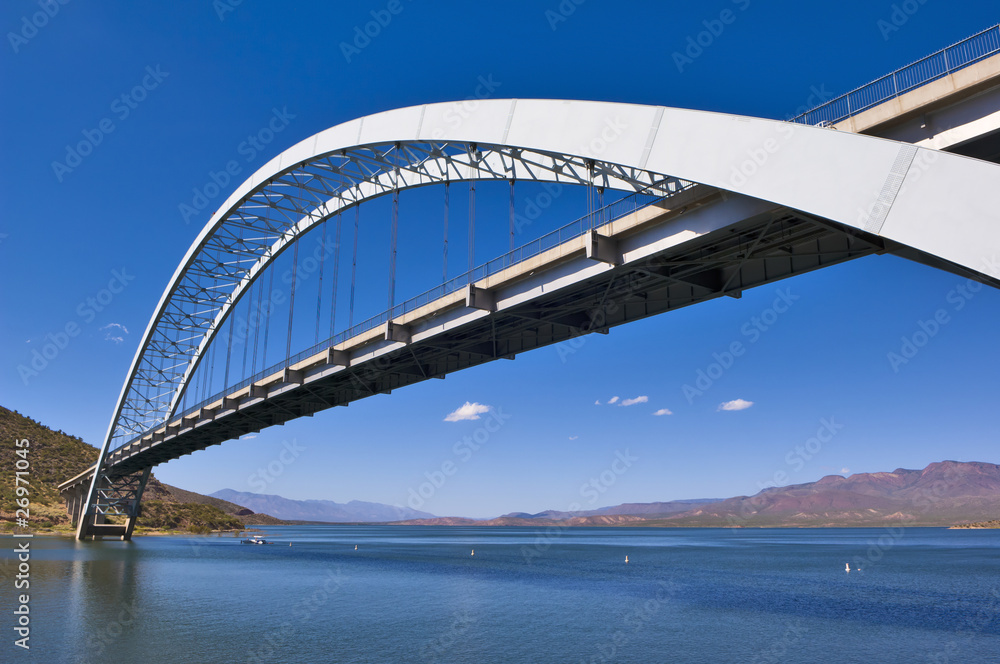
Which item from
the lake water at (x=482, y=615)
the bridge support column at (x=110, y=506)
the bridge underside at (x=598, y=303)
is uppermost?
the bridge underside at (x=598, y=303)

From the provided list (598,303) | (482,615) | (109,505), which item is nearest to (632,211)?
(598,303)

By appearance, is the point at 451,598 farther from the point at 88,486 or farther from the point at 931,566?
the point at 88,486

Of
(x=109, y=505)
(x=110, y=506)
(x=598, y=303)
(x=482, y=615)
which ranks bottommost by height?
(x=482, y=615)

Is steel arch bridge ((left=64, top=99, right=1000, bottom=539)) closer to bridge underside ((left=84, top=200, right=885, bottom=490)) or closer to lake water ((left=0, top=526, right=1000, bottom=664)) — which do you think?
bridge underside ((left=84, top=200, right=885, bottom=490))

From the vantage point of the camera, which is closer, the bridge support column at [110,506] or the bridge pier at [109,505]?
the bridge support column at [110,506]

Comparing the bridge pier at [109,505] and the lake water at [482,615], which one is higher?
the bridge pier at [109,505]

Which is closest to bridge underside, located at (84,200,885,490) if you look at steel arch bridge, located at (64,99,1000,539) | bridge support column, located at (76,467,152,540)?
steel arch bridge, located at (64,99,1000,539)

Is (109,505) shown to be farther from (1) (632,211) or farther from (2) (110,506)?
(1) (632,211)

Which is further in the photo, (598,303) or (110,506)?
(110,506)

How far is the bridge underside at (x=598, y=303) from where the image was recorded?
16.6 meters

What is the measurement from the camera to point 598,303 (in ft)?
75.6

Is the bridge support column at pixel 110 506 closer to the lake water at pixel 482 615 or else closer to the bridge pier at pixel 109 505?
the bridge pier at pixel 109 505

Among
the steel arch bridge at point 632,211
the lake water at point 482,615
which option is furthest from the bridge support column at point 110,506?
the steel arch bridge at point 632,211

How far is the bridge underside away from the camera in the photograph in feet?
54.4
